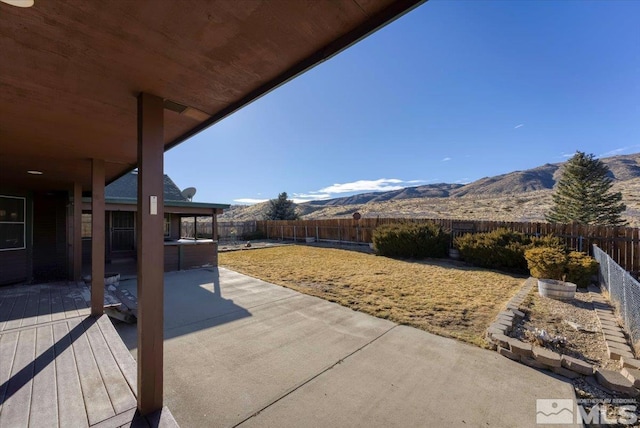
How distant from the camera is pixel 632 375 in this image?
2637 mm

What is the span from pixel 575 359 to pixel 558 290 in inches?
118

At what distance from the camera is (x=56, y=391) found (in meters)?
2.33

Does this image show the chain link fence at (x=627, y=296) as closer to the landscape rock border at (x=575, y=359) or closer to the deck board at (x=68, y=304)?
the landscape rock border at (x=575, y=359)

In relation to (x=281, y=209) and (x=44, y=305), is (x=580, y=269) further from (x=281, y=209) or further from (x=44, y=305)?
(x=281, y=209)

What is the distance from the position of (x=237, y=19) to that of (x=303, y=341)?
11.8 feet

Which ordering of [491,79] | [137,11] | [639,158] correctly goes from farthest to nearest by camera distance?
[639,158]
[491,79]
[137,11]

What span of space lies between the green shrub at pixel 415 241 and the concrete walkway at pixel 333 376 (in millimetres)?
7473

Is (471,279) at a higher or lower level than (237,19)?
lower

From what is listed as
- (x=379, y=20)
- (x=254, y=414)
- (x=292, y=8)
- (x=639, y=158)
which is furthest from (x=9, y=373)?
(x=639, y=158)

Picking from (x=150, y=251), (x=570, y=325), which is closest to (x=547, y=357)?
(x=570, y=325)

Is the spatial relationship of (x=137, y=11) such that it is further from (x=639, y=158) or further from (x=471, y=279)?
(x=639, y=158)

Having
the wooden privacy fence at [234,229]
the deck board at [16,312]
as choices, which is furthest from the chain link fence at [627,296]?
the wooden privacy fence at [234,229]

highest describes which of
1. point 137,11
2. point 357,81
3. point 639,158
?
point 639,158

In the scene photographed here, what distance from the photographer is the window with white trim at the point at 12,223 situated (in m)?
6.29
